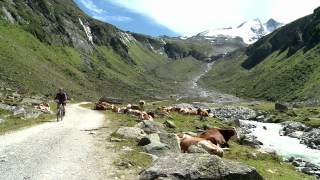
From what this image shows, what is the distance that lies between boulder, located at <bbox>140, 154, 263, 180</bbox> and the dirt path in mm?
2795

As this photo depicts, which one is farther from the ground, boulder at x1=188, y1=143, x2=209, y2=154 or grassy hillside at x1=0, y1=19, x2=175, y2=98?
grassy hillside at x1=0, y1=19, x2=175, y2=98

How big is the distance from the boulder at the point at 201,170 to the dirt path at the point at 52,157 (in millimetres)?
2795

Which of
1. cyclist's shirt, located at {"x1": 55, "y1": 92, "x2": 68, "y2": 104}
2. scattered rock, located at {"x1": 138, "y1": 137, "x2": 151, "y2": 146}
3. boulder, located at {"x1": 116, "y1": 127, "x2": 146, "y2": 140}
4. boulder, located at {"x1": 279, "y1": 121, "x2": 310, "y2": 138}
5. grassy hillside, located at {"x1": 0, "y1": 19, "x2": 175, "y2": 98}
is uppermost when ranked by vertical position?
grassy hillside, located at {"x1": 0, "y1": 19, "x2": 175, "y2": 98}

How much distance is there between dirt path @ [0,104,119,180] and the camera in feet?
63.5

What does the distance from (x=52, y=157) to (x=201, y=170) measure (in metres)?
8.39

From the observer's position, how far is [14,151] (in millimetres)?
23766

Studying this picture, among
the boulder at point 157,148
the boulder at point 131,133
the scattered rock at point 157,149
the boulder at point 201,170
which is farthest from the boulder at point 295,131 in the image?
the boulder at point 201,170

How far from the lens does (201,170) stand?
17609 millimetres

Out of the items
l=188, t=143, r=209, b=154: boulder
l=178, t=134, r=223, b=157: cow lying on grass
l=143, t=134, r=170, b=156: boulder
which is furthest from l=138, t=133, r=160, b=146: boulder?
l=188, t=143, r=209, b=154: boulder

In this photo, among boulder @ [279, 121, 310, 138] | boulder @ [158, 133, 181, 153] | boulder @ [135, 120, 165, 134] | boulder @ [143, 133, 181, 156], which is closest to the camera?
boulder @ [143, 133, 181, 156]

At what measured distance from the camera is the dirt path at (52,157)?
1934 centimetres

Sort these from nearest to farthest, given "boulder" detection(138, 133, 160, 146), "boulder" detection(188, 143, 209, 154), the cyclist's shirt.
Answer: "boulder" detection(188, 143, 209, 154) < "boulder" detection(138, 133, 160, 146) < the cyclist's shirt

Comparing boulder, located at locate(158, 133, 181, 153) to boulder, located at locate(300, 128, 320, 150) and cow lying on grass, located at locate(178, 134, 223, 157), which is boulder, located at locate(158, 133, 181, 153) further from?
boulder, located at locate(300, 128, 320, 150)

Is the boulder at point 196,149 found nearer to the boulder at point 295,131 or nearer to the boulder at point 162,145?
the boulder at point 162,145
